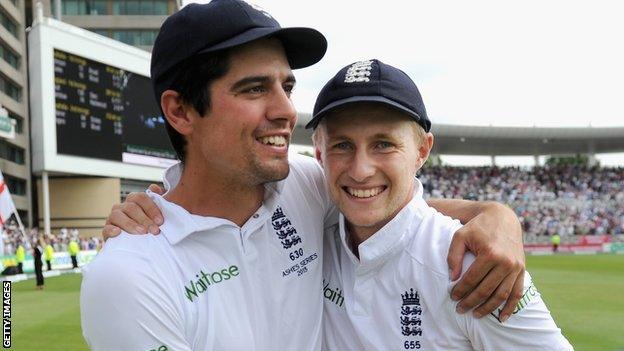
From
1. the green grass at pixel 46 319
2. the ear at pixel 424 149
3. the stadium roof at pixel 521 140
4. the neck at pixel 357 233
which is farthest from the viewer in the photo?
the stadium roof at pixel 521 140

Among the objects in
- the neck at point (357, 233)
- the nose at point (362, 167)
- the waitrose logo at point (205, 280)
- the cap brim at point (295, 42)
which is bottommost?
the waitrose logo at point (205, 280)

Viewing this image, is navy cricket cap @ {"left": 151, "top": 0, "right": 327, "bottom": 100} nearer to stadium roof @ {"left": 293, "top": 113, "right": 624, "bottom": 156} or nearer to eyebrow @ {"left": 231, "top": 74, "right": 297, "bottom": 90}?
eyebrow @ {"left": 231, "top": 74, "right": 297, "bottom": 90}

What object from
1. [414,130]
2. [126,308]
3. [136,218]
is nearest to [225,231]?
[136,218]

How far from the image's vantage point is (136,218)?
252 centimetres

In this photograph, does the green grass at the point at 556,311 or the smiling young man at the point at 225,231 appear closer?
Answer: the smiling young man at the point at 225,231

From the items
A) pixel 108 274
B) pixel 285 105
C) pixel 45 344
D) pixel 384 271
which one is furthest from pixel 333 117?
pixel 45 344

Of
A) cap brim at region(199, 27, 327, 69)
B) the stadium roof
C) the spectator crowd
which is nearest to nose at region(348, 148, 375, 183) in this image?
cap brim at region(199, 27, 327, 69)

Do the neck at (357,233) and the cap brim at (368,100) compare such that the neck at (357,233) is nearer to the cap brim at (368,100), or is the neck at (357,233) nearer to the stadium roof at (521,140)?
the cap brim at (368,100)

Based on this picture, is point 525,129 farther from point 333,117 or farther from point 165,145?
point 333,117

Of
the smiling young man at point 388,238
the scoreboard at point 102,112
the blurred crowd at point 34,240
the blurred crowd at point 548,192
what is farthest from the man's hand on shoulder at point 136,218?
the blurred crowd at point 548,192

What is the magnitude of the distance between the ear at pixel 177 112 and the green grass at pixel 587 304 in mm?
6981

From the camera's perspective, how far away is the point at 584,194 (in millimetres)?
44531

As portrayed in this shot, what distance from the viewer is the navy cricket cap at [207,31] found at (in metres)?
2.38

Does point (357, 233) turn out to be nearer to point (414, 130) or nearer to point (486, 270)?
point (414, 130)
